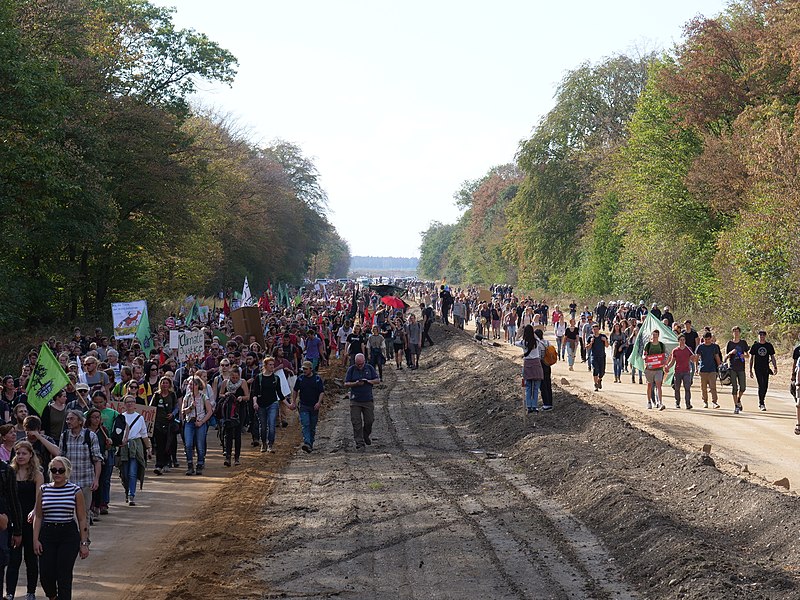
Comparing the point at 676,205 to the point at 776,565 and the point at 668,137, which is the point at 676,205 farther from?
the point at 776,565

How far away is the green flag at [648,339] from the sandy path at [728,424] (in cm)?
75

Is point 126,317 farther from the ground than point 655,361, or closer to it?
farther from the ground

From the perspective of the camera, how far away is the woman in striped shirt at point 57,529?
351 inches

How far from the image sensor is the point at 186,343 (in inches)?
881

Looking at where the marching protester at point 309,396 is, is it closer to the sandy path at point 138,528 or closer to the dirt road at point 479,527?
the dirt road at point 479,527

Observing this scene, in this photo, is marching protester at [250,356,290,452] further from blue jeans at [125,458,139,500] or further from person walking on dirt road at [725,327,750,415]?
person walking on dirt road at [725,327,750,415]

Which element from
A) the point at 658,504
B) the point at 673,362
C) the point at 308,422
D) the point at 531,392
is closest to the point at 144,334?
the point at 308,422

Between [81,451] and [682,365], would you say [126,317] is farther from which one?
[81,451]

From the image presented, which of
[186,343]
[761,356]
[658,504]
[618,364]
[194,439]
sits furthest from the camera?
[618,364]

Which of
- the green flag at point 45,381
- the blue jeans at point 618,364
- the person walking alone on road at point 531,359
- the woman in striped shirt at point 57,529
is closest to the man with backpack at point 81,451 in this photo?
the green flag at point 45,381

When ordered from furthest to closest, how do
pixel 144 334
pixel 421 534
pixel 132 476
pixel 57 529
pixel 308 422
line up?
pixel 144 334 < pixel 308 422 < pixel 132 476 < pixel 421 534 < pixel 57 529

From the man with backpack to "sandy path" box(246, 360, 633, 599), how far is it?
216 centimetres

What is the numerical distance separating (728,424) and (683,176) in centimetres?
2757

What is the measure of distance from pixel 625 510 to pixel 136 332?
48.0ft
